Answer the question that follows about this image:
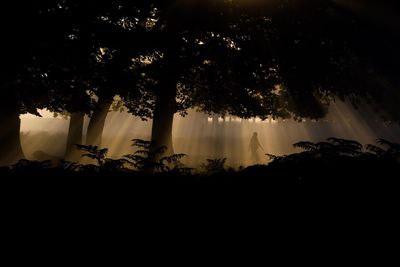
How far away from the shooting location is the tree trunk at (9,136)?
46.4 feet

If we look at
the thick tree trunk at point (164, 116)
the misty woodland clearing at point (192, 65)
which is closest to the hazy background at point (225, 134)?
the thick tree trunk at point (164, 116)

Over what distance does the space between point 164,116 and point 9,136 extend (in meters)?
6.93

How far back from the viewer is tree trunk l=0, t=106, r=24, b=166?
14141 mm

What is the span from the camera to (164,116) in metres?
19.0

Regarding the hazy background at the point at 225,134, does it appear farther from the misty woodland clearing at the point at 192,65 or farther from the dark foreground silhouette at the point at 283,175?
the dark foreground silhouette at the point at 283,175

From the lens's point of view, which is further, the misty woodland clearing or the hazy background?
the hazy background

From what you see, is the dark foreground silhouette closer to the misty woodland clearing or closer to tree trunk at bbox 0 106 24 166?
the misty woodland clearing

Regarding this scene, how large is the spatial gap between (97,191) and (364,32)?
15.3 meters

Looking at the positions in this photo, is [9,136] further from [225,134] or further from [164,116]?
[225,134]

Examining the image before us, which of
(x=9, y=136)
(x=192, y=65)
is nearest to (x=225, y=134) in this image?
(x=192, y=65)

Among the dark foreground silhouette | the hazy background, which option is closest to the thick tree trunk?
the hazy background

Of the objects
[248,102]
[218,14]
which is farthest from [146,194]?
[248,102]

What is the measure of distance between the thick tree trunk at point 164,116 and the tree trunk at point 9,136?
5.72 meters

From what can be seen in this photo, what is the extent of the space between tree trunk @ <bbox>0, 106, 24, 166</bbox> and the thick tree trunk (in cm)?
572
